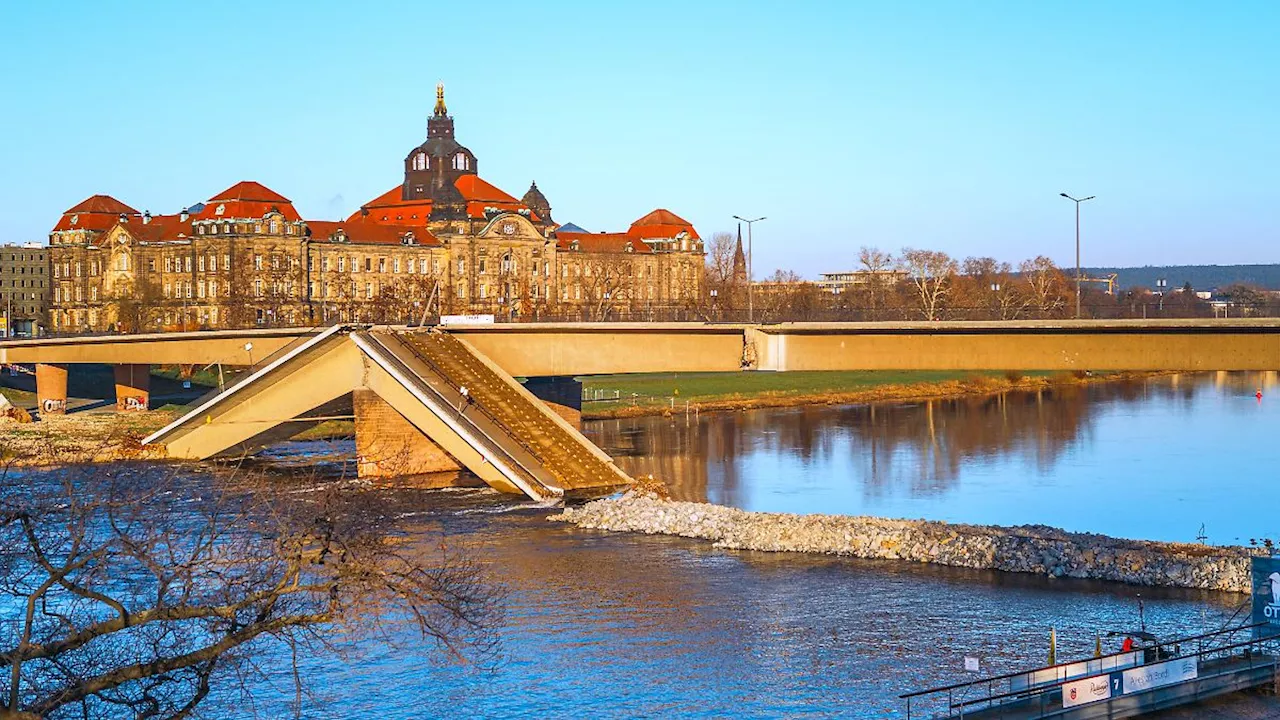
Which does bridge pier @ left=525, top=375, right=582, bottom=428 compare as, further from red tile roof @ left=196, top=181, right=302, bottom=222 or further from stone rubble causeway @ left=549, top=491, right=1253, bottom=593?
red tile roof @ left=196, top=181, right=302, bottom=222

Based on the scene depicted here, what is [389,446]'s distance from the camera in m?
58.5

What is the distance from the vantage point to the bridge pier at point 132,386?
87.8 meters

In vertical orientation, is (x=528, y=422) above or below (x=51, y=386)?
below

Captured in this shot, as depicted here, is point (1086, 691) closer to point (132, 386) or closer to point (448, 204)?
point (132, 386)

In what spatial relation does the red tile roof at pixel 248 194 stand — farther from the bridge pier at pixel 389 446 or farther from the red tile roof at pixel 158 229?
the bridge pier at pixel 389 446

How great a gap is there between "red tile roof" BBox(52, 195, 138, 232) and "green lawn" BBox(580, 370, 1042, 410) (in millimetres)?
66560

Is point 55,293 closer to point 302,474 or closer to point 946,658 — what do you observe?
point 302,474

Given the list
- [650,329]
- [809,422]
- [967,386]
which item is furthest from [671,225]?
[650,329]

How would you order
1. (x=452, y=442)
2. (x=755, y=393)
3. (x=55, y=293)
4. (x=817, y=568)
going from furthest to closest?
(x=55, y=293), (x=755, y=393), (x=452, y=442), (x=817, y=568)

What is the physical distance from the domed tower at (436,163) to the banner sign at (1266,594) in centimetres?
14702

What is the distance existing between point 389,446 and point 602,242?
387ft

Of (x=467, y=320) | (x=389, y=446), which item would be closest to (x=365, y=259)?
(x=467, y=320)

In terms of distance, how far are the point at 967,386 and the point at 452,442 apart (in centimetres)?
6591

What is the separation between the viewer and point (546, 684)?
94.5 feet
